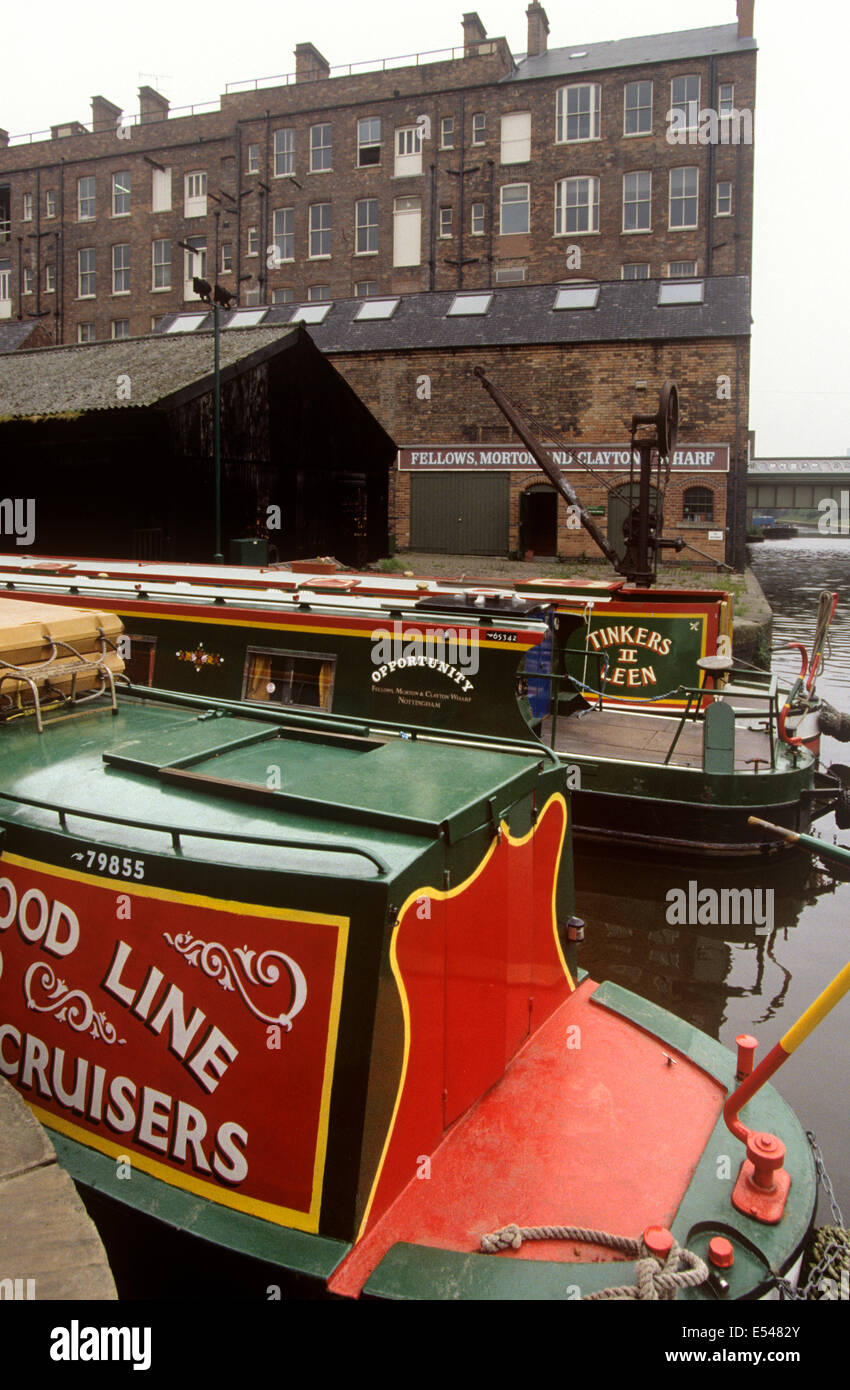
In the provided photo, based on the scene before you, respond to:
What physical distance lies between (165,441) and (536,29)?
37.9 m

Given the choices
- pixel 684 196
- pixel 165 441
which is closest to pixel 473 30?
pixel 684 196

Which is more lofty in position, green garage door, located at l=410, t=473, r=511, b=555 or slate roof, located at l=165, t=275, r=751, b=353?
slate roof, located at l=165, t=275, r=751, b=353

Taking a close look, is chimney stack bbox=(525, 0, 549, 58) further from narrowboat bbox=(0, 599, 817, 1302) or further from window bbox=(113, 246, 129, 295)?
narrowboat bbox=(0, 599, 817, 1302)

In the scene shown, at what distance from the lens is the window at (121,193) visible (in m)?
48.0

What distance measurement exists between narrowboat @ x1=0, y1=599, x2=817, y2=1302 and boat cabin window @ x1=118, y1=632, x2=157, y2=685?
545 centimetres

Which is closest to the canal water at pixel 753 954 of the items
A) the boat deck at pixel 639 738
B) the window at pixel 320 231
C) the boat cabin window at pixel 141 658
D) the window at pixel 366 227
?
the boat deck at pixel 639 738

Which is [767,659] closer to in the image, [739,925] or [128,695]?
[739,925]

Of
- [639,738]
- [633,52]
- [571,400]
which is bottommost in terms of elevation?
[639,738]

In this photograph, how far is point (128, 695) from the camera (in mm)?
5496

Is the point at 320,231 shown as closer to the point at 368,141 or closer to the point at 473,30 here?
the point at 368,141

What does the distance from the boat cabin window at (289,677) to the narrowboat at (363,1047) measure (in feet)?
15.4

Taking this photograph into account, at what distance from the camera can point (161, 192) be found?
47.2 meters

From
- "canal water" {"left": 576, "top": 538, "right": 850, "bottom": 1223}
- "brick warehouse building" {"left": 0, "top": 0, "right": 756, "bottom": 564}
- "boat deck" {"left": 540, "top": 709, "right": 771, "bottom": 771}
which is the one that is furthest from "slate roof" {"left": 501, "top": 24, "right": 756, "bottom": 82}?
"canal water" {"left": 576, "top": 538, "right": 850, "bottom": 1223}

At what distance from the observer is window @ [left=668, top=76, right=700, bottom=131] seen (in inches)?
1489
